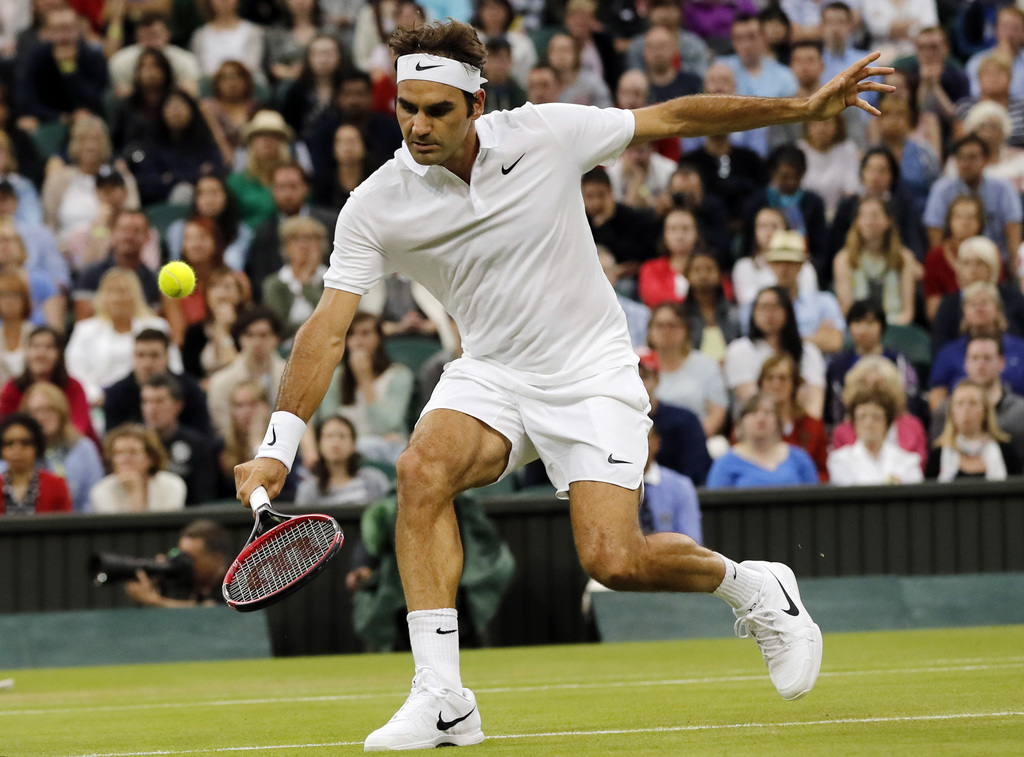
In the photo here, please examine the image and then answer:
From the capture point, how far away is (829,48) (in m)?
14.5

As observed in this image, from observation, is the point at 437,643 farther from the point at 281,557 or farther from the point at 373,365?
the point at 373,365

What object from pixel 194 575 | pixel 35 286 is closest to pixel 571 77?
pixel 35 286

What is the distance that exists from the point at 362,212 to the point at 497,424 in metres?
0.79

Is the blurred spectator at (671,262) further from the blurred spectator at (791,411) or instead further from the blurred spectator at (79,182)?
the blurred spectator at (79,182)

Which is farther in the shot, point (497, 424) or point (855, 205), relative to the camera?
point (855, 205)

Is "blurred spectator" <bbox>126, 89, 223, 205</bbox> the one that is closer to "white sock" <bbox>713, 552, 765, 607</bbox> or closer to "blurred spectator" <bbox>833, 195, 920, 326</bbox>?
"blurred spectator" <bbox>833, 195, 920, 326</bbox>

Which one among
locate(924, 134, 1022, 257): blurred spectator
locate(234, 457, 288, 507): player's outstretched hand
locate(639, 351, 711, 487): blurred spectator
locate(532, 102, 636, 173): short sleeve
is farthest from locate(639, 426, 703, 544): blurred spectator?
locate(234, 457, 288, 507): player's outstretched hand

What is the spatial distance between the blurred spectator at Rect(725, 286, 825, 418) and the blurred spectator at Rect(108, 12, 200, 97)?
541 cm

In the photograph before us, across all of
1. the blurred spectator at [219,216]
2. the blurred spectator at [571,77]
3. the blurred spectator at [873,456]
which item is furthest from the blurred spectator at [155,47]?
the blurred spectator at [873,456]

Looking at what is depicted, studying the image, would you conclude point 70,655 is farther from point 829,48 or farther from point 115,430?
point 829,48

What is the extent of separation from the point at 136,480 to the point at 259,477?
5.68m

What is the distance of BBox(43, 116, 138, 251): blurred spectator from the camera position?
13.2 meters

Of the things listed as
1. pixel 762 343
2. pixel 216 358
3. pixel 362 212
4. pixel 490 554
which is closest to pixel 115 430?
pixel 216 358

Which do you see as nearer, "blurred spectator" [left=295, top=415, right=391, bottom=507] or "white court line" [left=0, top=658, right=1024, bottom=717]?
"white court line" [left=0, top=658, right=1024, bottom=717]
